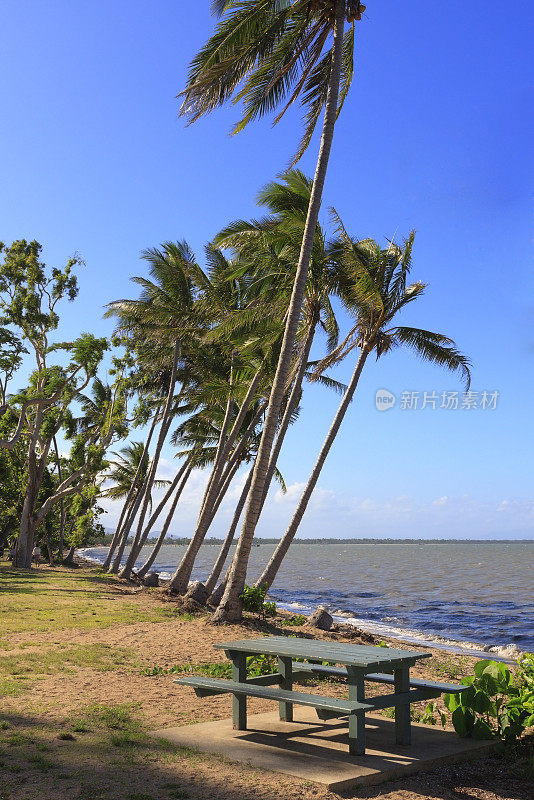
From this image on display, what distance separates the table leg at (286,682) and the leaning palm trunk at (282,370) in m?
5.72

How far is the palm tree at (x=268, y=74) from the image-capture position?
39.9 feet

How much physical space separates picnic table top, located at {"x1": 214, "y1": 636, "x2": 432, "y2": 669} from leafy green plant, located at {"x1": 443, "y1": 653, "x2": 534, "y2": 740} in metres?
0.52

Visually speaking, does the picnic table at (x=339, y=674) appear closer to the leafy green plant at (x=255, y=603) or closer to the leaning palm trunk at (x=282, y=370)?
the leaning palm trunk at (x=282, y=370)

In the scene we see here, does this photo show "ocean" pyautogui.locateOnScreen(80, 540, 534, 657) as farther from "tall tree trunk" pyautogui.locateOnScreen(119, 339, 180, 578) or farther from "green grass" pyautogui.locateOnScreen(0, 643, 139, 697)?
"green grass" pyautogui.locateOnScreen(0, 643, 139, 697)

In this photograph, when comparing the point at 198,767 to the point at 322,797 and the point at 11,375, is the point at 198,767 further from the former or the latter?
the point at 11,375

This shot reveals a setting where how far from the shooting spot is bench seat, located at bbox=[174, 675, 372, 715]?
4871 mm

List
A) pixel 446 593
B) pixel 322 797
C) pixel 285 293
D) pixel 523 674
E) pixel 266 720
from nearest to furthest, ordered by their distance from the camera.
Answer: pixel 322 797
pixel 523 674
pixel 266 720
pixel 285 293
pixel 446 593

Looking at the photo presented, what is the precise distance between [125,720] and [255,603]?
6.95 meters

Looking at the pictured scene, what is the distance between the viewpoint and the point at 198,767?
475cm

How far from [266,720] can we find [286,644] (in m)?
0.79

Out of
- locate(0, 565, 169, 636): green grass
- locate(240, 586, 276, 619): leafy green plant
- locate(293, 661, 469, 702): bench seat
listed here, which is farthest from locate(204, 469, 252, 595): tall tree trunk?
locate(293, 661, 469, 702): bench seat

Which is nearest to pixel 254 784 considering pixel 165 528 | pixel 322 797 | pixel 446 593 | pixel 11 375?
pixel 322 797

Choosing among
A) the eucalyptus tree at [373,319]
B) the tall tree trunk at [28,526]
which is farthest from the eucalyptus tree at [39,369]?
the eucalyptus tree at [373,319]

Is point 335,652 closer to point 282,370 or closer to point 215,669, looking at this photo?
point 215,669
